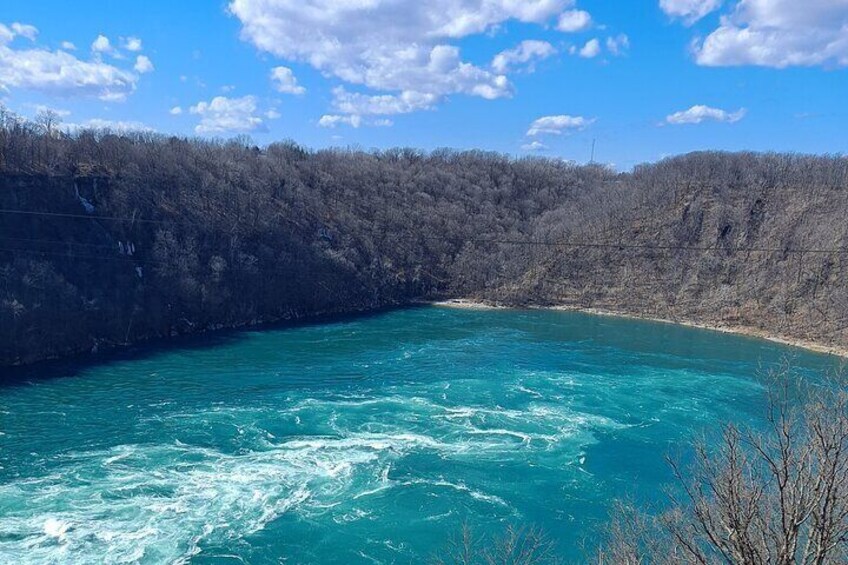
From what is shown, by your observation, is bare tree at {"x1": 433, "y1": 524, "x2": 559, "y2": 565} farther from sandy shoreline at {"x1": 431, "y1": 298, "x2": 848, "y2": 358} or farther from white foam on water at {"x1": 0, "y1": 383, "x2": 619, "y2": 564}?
sandy shoreline at {"x1": 431, "y1": 298, "x2": 848, "y2": 358}

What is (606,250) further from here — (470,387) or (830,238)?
(470,387)

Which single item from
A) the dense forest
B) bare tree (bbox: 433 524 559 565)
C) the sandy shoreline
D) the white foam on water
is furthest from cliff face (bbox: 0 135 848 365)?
bare tree (bbox: 433 524 559 565)

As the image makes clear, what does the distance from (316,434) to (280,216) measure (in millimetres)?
39976

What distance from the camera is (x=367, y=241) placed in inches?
2694

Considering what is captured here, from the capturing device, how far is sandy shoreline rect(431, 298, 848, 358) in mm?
48438

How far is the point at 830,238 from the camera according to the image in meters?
60.2

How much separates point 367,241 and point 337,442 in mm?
42942

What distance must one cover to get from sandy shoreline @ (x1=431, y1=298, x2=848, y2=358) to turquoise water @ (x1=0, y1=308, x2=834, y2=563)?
2798 millimetres

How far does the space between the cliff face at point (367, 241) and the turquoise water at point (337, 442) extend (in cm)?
719

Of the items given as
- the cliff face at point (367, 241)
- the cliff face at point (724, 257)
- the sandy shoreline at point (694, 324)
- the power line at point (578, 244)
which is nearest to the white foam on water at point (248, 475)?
the cliff face at point (367, 241)

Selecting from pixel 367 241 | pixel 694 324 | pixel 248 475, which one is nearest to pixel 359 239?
pixel 367 241

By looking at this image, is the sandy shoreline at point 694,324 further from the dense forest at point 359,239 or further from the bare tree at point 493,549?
the bare tree at point 493,549

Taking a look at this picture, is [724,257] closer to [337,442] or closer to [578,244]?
[578,244]

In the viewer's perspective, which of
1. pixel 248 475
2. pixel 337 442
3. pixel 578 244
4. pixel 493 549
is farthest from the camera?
pixel 578 244
